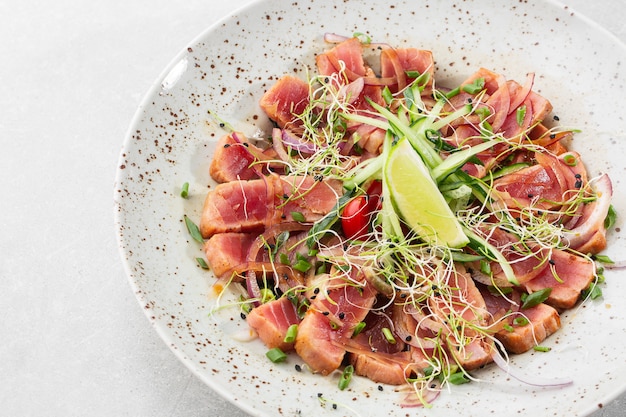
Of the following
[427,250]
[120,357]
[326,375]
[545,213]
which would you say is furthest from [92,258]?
[545,213]

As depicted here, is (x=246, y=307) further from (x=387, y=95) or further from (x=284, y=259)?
(x=387, y=95)

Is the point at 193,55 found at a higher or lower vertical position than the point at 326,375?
higher

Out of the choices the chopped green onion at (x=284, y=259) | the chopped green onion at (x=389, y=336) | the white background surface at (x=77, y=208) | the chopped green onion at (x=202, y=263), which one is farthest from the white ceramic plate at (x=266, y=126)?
the white background surface at (x=77, y=208)

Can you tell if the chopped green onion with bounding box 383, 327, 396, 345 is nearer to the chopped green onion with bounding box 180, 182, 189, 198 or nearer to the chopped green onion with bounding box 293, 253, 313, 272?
the chopped green onion with bounding box 293, 253, 313, 272

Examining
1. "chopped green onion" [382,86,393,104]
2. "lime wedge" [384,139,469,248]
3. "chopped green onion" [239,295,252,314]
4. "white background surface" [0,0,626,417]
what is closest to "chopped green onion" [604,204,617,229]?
"lime wedge" [384,139,469,248]

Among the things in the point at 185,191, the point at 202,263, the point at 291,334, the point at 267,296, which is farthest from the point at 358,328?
the point at 185,191

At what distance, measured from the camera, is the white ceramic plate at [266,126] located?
118 inches

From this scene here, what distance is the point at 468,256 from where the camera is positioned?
11.0 ft

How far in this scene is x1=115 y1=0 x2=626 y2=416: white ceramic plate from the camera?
299 centimetres

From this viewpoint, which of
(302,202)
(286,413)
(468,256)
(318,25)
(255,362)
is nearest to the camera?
(286,413)

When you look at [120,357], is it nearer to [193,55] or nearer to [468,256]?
[193,55]

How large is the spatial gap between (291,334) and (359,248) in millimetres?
583

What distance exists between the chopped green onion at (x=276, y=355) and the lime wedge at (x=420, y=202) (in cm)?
90

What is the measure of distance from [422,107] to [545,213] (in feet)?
2.92
